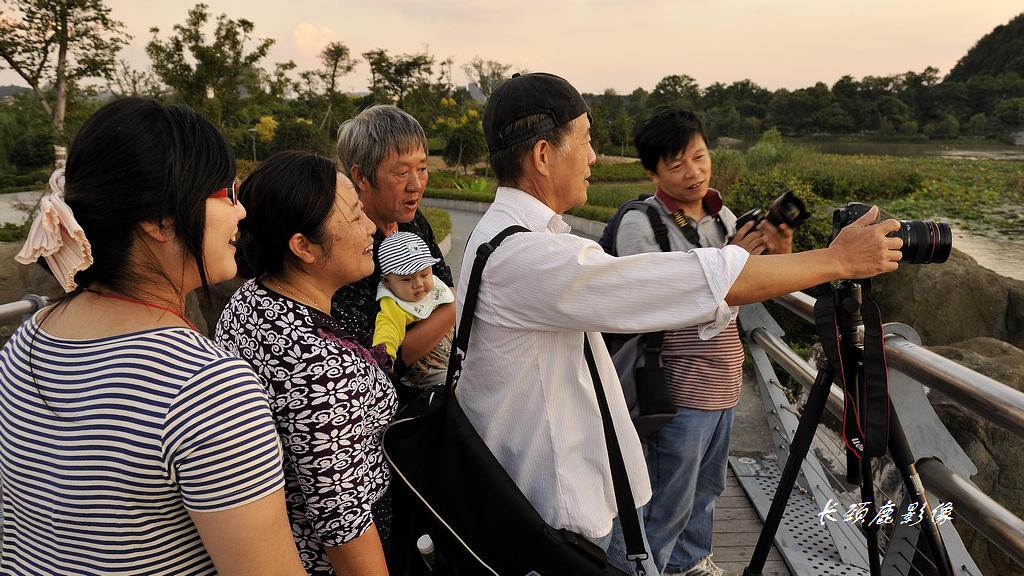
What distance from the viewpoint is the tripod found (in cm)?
151

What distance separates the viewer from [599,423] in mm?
1367

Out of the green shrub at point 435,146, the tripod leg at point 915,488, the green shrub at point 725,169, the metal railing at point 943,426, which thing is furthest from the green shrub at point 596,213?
the green shrub at point 435,146

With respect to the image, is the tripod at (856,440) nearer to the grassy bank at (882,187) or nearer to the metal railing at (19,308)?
the metal railing at (19,308)

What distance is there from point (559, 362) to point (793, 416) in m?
1.74

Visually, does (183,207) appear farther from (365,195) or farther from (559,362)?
(365,195)

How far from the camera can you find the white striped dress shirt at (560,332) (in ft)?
3.94

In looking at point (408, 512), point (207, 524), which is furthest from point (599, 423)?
point (207, 524)

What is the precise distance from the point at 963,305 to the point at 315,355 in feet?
18.5

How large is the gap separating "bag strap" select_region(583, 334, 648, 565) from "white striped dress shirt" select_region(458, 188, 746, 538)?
0.02 meters

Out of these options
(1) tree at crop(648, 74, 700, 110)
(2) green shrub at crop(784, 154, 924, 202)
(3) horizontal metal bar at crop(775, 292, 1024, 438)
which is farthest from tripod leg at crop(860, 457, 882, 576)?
(1) tree at crop(648, 74, 700, 110)

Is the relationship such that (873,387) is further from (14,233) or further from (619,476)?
(14,233)

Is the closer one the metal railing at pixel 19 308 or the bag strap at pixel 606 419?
the bag strap at pixel 606 419

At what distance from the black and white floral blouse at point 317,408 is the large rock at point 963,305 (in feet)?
16.1

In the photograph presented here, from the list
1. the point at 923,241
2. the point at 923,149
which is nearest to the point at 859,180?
the point at 923,149
